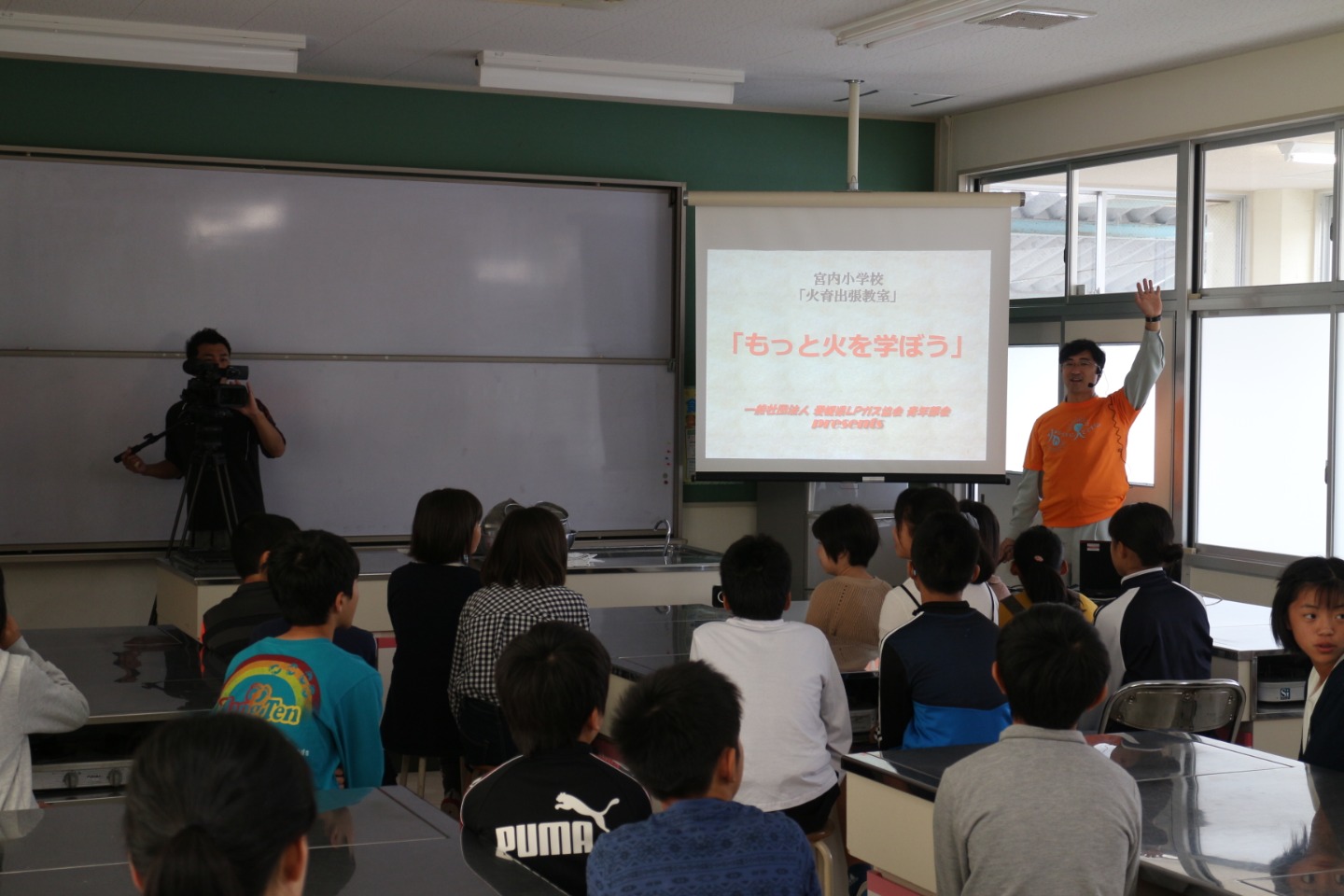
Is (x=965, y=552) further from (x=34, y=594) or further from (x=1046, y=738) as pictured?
(x=34, y=594)

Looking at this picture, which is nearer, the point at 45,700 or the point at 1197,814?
the point at 1197,814

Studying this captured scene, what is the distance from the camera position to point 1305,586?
250cm

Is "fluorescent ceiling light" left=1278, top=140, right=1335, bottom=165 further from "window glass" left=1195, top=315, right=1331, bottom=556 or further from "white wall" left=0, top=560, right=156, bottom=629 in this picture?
"white wall" left=0, top=560, right=156, bottom=629

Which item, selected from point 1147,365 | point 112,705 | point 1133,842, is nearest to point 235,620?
point 112,705

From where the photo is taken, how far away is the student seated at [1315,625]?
228cm

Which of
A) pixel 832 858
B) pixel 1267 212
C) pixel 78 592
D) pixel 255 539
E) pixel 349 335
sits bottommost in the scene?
pixel 832 858

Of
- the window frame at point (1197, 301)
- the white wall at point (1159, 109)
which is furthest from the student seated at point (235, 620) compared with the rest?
the white wall at point (1159, 109)

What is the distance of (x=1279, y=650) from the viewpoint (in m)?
3.53

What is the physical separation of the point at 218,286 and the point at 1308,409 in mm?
4442

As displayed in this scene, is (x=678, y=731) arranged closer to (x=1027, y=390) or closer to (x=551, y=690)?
(x=551, y=690)

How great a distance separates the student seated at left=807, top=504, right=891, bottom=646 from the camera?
3482mm

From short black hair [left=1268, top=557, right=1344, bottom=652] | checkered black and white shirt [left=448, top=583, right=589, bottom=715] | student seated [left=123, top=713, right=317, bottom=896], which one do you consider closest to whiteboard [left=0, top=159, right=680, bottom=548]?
checkered black and white shirt [left=448, top=583, right=589, bottom=715]

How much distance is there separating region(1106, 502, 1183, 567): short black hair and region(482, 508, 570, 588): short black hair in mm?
1369

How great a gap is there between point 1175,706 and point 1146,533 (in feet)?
1.61
